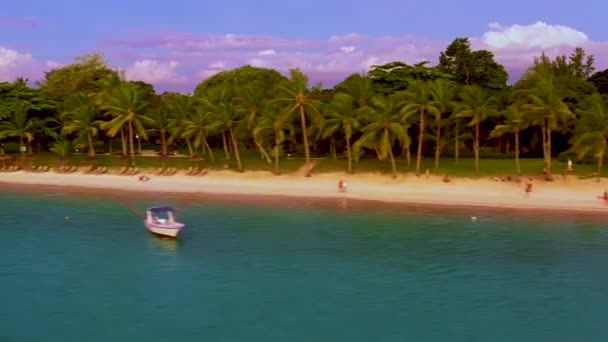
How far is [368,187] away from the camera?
62156 mm

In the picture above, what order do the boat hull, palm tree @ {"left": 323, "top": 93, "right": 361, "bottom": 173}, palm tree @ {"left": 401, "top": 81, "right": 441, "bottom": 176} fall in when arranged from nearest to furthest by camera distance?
the boat hull
palm tree @ {"left": 401, "top": 81, "right": 441, "bottom": 176}
palm tree @ {"left": 323, "top": 93, "right": 361, "bottom": 173}

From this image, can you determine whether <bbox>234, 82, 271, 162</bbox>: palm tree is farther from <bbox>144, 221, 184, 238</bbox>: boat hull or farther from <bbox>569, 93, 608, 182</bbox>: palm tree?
<bbox>569, 93, 608, 182</bbox>: palm tree

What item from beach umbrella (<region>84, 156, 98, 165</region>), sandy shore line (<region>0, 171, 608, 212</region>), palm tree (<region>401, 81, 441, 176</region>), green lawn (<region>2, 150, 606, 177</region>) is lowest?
sandy shore line (<region>0, 171, 608, 212</region>)

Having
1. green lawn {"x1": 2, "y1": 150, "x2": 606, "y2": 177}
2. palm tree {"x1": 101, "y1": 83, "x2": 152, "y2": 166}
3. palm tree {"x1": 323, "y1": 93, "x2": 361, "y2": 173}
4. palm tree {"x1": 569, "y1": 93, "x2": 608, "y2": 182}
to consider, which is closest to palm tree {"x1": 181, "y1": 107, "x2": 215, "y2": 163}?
green lawn {"x1": 2, "y1": 150, "x2": 606, "y2": 177}

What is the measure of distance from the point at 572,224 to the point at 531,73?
21.2 meters

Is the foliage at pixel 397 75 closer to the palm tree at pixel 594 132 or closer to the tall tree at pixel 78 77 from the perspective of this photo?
the palm tree at pixel 594 132

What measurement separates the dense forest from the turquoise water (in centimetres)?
1346

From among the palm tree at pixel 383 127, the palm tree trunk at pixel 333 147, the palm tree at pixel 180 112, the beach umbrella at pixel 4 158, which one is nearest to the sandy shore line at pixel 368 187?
the palm tree at pixel 383 127

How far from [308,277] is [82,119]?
5276 cm

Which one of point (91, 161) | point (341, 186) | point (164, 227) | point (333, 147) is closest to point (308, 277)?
point (164, 227)

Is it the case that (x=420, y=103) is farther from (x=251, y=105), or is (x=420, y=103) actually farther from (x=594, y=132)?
(x=251, y=105)

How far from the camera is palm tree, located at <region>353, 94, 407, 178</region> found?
2406 inches

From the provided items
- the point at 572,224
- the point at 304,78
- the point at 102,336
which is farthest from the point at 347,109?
the point at 102,336

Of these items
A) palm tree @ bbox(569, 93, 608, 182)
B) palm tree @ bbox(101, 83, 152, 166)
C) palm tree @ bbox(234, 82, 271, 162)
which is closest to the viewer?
palm tree @ bbox(569, 93, 608, 182)
